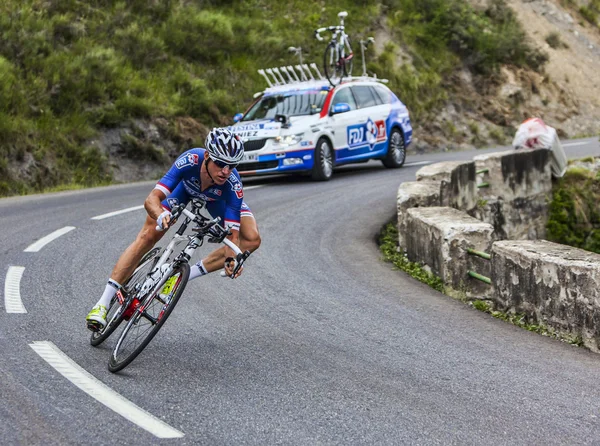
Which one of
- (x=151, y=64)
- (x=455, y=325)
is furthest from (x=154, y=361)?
(x=151, y=64)

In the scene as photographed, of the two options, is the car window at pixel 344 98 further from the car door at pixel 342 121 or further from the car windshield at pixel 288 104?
the car windshield at pixel 288 104

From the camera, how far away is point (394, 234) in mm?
12711

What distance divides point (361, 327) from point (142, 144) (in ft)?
43.9

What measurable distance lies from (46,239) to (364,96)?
10.3 meters

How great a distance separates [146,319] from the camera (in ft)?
21.0

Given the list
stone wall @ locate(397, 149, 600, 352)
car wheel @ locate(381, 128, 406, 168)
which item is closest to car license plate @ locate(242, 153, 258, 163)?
car wheel @ locate(381, 128, 406, 168)

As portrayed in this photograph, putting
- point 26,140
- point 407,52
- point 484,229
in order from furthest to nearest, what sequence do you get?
point 407,52, point 26,140, point 484,229

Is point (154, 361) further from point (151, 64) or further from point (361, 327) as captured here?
point (151, 64)

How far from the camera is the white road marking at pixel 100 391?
5.03m

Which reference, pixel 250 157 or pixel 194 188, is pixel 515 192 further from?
pixel 194 188

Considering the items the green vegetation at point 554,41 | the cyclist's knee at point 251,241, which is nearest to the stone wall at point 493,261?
the cyclist's knee at point 251,241

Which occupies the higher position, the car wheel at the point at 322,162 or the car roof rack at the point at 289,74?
the car roof rack at the point at 289,74

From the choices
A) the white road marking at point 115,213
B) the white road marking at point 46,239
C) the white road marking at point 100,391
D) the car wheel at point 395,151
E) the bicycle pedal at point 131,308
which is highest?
the bicycle pedal at point 131,308

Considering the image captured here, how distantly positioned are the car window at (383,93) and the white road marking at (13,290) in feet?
40.7
